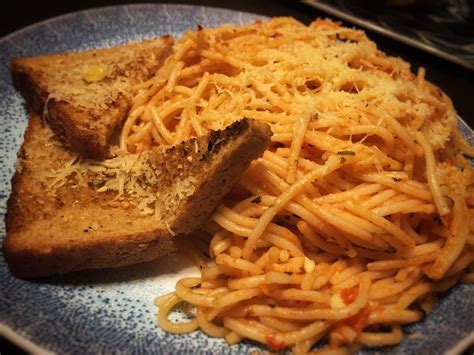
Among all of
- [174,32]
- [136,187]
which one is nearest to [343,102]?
[136,187]

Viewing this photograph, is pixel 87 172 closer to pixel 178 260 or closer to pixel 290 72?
pixel 178 260

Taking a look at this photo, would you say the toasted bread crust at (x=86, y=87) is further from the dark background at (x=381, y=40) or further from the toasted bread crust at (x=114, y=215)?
the dark background at (x=381, y=40)

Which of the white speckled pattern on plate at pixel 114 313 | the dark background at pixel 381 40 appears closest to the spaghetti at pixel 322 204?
the white speckled pattern on plate at pixel 114 313

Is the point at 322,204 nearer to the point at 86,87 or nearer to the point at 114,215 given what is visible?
the point at 114,215

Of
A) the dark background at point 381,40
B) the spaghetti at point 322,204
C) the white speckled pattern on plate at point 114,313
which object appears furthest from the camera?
the dark background at point 381,40

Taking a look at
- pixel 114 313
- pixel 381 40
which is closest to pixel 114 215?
pixel 114 313
